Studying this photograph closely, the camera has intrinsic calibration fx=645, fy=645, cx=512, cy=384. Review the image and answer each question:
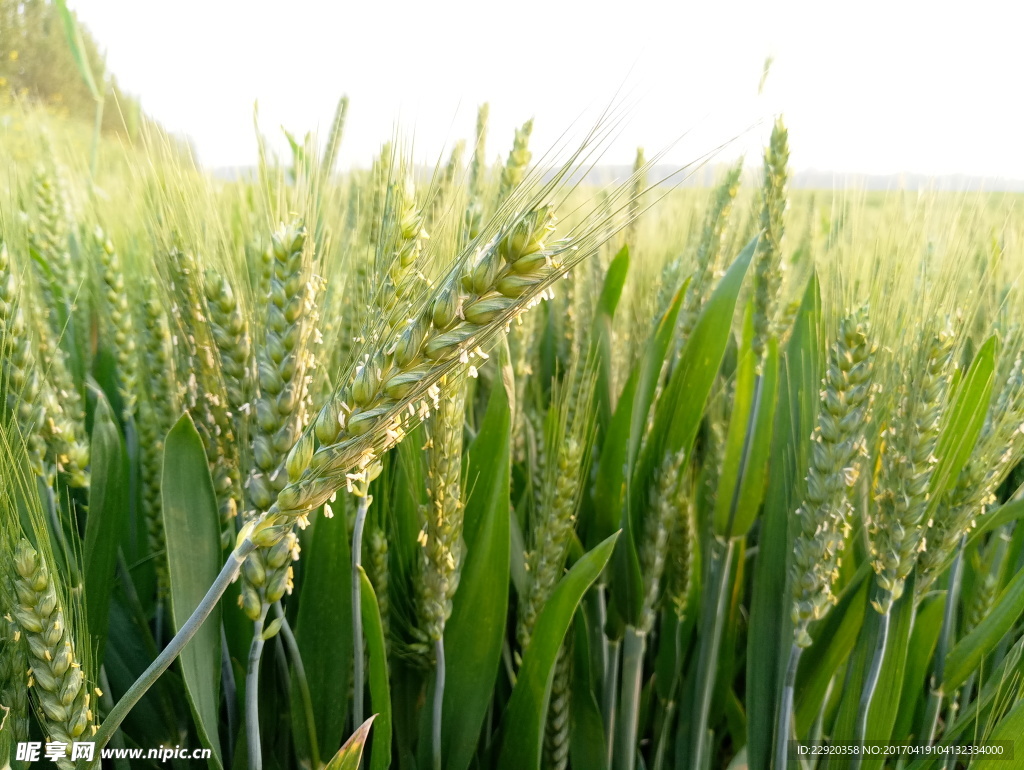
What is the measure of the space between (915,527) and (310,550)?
2.29 feet

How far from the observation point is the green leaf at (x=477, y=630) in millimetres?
782

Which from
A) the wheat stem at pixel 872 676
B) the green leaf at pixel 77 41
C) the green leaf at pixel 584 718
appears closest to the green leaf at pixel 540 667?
the green leaf at pixel 584 718

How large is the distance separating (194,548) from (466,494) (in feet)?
1.19

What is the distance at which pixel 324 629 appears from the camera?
774mm

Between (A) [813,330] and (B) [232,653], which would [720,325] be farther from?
(B) [232,653]

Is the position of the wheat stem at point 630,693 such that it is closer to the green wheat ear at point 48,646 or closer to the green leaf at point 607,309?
the green leaf at point 607,309

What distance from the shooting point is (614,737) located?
96 cm

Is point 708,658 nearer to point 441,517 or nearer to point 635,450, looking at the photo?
point 635,450

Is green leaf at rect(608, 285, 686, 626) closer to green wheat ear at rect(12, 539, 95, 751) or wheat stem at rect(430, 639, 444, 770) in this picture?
wheat stem at rect(430, 639, 444, 770)

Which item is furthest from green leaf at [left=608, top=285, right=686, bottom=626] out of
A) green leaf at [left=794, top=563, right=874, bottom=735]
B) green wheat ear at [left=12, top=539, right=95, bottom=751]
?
green wheat ear at [left=12, top=539, right=95, bottom=751]

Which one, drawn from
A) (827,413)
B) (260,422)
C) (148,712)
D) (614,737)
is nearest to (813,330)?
(827,413)

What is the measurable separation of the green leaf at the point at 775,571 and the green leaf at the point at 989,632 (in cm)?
14

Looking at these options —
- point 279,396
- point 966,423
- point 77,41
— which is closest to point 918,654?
point 966,423

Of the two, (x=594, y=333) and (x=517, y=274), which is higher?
(x=517, y=274)
